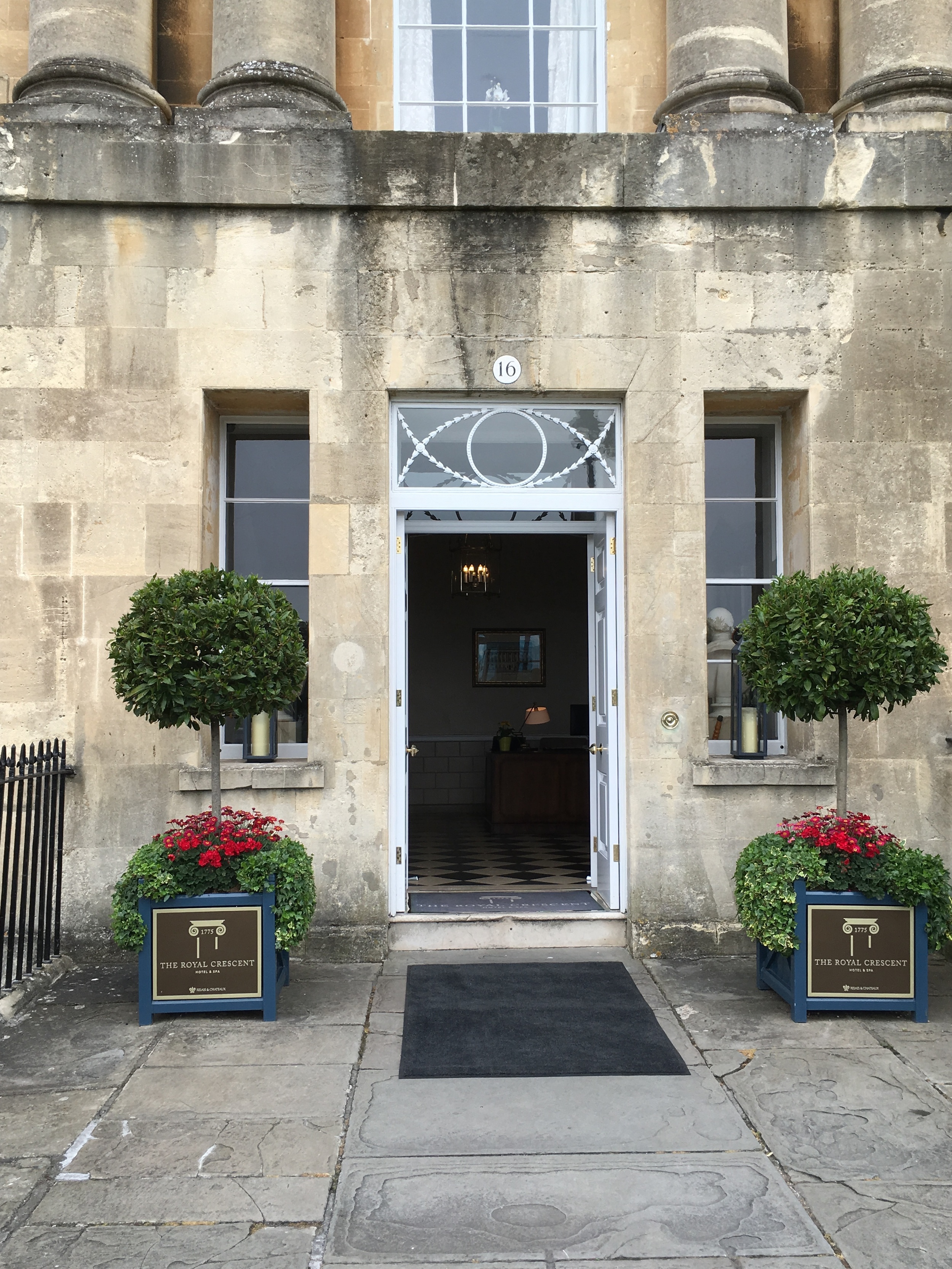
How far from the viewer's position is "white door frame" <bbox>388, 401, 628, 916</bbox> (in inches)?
261

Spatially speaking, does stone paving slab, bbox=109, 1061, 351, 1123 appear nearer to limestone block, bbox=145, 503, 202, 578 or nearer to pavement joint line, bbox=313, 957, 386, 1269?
pavement joint line, bbox=313, 957, 386, 1269

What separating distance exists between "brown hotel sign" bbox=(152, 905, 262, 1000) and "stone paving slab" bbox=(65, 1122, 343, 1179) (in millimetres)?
1152

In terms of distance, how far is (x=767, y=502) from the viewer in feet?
23.5

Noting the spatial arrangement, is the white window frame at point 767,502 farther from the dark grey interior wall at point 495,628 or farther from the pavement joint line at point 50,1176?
the dark grey interior wall at point 495,628

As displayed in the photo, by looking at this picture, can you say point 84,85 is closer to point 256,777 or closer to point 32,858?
point 256,777

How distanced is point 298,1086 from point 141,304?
470 cm

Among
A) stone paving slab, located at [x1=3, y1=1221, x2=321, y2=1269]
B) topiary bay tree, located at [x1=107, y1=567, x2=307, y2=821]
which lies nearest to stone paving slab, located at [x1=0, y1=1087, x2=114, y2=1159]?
stone paving slab, located at [x1=3, y1=1221, x2=321, y2=1269]

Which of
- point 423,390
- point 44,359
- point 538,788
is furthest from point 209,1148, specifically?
point 538,788

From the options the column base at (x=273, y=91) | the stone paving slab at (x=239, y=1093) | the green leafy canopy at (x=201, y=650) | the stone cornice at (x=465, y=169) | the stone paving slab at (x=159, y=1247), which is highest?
the column base at (x=273, y=91)

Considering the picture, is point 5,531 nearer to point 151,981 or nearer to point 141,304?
point 141,304

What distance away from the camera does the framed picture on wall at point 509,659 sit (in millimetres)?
14969

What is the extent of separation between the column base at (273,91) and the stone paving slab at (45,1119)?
18.8 ft

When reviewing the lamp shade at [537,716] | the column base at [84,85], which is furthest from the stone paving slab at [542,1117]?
the lamp shade at [537,716]

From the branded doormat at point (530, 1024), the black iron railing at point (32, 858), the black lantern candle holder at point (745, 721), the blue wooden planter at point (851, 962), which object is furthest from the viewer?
the black lantern candle holder at point (745, 721)
